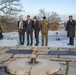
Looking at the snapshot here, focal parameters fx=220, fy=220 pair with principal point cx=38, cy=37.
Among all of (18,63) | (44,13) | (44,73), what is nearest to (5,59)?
(18,63)

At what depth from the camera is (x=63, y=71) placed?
16.3 feet

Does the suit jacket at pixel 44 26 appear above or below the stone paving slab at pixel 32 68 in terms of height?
above

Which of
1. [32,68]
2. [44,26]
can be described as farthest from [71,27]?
[32,68]

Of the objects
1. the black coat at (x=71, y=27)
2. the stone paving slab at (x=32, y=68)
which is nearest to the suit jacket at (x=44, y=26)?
the black coat at (x=71, y=27)

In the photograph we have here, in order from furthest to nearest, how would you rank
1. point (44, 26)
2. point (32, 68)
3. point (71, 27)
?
1. point (71, 27)
2. point (44, 26)
3. point (32, 68)

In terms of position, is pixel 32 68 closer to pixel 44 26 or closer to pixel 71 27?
pixel 44 26

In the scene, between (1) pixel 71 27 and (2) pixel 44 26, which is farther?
(1) pixel 71 27

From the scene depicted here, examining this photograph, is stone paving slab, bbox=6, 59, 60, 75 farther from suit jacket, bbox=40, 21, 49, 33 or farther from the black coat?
the black coat

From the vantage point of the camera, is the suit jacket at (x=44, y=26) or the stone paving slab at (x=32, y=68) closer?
the stone paving slab at (x=32, y=68)

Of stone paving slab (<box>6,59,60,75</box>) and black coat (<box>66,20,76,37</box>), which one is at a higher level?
black coat (<box>66,20,76,37</box>)

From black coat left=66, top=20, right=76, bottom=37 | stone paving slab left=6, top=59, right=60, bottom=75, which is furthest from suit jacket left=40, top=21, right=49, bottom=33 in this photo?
stone paving slab left=6, top=59, right=60, bottom=75

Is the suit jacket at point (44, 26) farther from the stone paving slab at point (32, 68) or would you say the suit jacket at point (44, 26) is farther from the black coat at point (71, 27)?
the stone paving slab at point (32, 68)

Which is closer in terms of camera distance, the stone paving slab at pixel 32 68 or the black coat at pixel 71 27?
the stone paving slab at pixel 32 68

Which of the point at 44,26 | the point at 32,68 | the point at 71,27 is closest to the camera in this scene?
the point at 32,68
